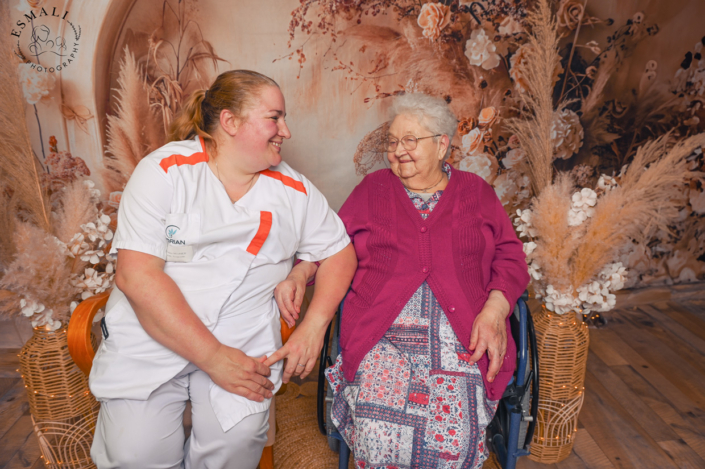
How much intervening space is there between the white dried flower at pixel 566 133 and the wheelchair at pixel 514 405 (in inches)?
53.9

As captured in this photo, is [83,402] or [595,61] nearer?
[83,402]

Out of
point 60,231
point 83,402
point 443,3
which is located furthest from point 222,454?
point 443,3

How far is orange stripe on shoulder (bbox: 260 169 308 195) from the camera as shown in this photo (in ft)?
5.49

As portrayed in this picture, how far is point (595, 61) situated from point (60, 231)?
2.77 metres

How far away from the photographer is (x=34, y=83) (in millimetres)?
2115

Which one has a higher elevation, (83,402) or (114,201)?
(114,201)

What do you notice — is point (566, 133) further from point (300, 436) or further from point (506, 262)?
point (300, 436)

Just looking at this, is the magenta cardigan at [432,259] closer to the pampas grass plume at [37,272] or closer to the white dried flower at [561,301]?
the white dried flower at [561,301]

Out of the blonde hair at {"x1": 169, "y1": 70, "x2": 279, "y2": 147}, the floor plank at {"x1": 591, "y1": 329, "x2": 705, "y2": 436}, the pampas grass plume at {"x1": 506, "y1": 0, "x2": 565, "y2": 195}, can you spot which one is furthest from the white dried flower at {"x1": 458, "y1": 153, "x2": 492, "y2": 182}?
the blonde hair at {"x1": 169, "y1": 70, "x2": 279, "y2": 147}

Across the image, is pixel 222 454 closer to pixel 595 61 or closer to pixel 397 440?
pixel 397 440

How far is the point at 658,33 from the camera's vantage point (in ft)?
8.88

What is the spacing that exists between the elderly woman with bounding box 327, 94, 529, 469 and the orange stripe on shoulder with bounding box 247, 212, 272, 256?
0.42m

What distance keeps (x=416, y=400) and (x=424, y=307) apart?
33 centimetres

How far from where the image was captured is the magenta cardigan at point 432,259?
1.66 m
